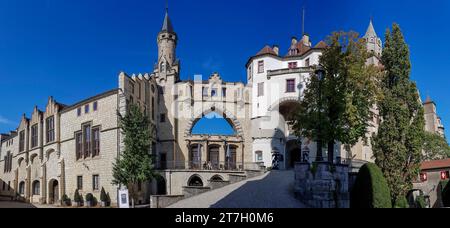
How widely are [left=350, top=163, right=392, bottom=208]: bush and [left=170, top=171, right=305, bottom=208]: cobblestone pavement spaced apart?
383 cm

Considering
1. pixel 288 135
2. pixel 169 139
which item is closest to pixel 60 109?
pixel 169 139

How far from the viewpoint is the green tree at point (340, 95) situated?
2106cm

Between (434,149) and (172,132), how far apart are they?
37082 millimetres

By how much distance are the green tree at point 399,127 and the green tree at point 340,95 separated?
142 centimetres

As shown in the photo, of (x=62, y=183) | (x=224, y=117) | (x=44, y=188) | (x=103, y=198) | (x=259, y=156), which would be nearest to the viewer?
(x=103, y=198)

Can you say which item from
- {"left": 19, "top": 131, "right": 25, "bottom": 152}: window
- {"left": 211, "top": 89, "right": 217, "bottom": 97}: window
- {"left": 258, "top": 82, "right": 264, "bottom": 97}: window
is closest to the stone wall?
{"left": 258, "top": 82, "right": 264, "bottom": 97}: window

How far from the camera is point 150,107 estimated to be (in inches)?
1532

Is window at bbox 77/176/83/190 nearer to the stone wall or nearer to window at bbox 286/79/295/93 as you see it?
the stone wall

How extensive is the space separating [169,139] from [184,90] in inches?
249

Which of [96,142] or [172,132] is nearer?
[96,142]

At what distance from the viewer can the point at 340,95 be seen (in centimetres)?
2111

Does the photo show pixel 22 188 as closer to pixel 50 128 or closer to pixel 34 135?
pixel 34 135

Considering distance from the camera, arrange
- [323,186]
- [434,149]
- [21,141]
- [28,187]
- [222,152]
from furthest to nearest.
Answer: [434,149], [21,141], [222,152], [28,187], [323,186]

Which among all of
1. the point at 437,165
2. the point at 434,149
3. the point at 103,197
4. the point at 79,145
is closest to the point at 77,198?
the point at 103,197
